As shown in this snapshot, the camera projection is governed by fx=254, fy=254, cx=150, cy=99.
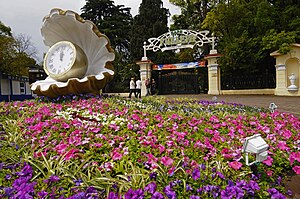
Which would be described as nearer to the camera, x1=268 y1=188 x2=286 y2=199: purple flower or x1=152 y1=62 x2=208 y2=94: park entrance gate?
x1=268 y1=188 x2=286 y2=199: purple flower

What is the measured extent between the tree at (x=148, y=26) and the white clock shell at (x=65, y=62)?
1540cm

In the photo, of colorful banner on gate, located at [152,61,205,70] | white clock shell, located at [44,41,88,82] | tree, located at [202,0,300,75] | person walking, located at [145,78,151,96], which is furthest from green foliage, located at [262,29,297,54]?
white clock shell, located at [44,41,88,82]

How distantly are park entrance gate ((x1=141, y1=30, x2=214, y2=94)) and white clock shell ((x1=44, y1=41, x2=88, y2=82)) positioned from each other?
37.7ft

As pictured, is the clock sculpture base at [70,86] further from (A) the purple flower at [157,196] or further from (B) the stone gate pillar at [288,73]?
(B) the stone gate pillar at [288,73]

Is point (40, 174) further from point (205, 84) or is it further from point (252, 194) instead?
point (205, 84)

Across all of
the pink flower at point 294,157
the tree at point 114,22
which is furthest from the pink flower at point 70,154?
the tree at point 114,22

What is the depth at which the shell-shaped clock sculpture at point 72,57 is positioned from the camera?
604 cm

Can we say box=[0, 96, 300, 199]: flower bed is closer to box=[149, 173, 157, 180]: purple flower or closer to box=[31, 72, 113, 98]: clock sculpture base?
box=[149, 173, 157, 180]: purple flower

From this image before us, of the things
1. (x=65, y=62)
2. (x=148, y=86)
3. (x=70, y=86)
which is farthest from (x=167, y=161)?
(x=148, y=86)

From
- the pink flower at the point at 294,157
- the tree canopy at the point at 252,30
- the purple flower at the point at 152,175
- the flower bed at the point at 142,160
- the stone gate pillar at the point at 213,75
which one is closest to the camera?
the flower bed at the point at 142,160

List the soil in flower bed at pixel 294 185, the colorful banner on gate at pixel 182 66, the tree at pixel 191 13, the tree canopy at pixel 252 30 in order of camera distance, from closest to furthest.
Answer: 1. the soil in flower bed at pixel 294 185
2. the tree canopy at pixel 252 30
3. the colorful banner on gate at pixel 182 66
4. the tree at pixel 191 13

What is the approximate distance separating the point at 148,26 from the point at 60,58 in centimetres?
1736

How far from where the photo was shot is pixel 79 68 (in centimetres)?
616

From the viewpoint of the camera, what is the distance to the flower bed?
177 centimetres
